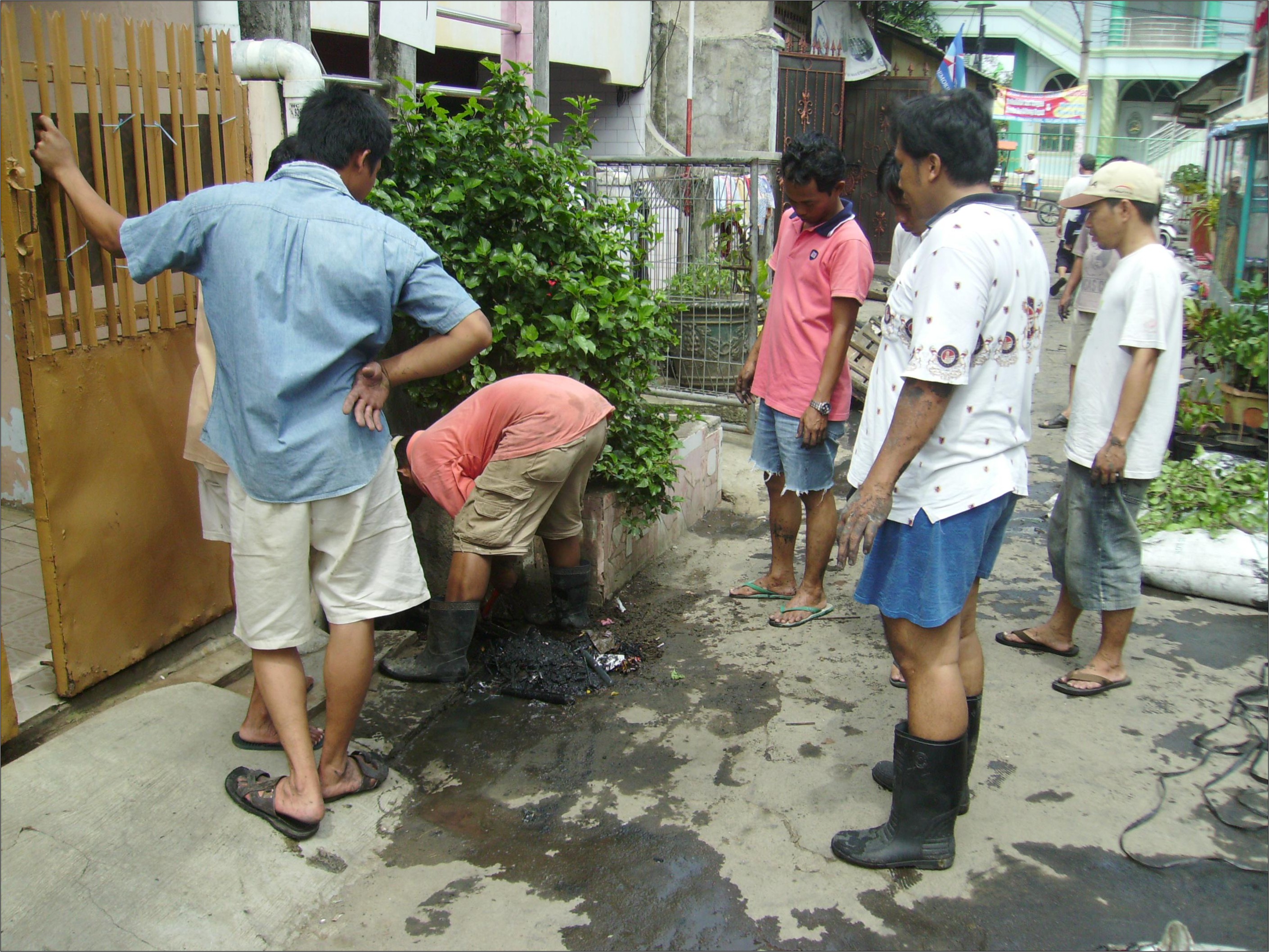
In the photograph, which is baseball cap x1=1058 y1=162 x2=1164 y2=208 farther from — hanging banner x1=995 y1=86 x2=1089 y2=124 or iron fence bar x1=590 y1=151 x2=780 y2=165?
hanging banner x1=995 y1=86 x2=1089 y2=124

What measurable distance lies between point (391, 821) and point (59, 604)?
Answer: 1207mm

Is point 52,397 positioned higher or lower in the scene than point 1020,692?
higher

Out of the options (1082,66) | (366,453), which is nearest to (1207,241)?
(366,453)

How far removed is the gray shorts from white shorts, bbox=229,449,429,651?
2485 millimetres

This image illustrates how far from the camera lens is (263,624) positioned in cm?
273

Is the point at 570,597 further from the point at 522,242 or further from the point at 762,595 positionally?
the point at 522,242

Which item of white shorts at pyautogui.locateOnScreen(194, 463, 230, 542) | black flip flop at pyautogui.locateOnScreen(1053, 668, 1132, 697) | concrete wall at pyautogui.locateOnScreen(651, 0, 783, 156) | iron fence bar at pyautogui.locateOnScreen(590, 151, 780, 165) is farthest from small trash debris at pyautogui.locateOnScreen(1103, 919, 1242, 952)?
concrete wall at pyautogui.locateOnScreen(651, 0, 783, 156)

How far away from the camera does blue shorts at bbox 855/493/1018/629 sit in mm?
2568

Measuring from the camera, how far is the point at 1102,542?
3.80 metres

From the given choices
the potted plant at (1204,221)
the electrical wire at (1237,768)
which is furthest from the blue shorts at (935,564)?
the potted plant at (1204,221)

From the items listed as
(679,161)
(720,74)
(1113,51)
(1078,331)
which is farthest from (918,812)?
(1113,51)

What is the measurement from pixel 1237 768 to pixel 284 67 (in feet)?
13.2

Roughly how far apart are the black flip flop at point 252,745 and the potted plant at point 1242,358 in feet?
18.3

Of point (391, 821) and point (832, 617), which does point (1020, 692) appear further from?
point (391, 821)
